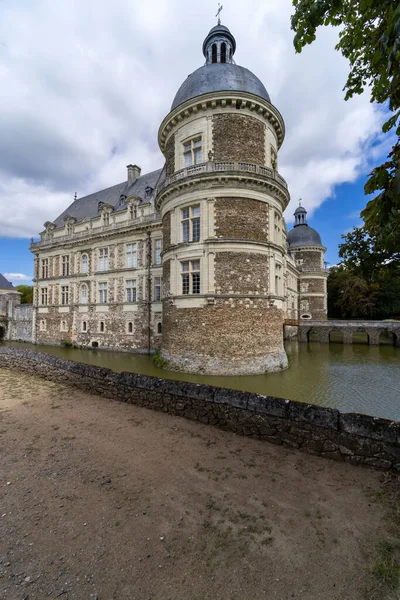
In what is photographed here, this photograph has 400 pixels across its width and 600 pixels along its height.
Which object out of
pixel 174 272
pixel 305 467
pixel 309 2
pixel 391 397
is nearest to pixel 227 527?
pixel 305 467

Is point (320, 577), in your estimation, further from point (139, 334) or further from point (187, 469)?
point (139, 334)

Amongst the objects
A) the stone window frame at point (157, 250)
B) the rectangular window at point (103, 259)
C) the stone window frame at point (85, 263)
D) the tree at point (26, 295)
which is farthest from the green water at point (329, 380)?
the tree at point (26, 295)

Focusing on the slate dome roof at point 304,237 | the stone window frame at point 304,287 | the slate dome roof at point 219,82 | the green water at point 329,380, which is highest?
the slate dome roof at point 219,82

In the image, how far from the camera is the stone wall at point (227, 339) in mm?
12980

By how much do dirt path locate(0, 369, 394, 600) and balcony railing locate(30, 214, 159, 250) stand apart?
1798 centimetres

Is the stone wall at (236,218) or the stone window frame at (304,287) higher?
the stone wall at (236,218)

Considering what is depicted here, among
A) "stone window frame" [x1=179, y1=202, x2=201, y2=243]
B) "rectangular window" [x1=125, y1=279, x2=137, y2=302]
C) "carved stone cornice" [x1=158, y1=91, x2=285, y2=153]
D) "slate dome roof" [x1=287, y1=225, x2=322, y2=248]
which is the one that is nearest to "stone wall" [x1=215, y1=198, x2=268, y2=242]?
"stone window frame" [x1=179, y1=202, x2=201, y2=243]

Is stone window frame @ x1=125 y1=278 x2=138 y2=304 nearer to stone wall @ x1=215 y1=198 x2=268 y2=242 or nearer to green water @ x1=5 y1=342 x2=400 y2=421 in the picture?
green water @ x1=5 y1=342 x2=400 y2=421

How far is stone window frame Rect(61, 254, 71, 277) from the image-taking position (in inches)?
1011

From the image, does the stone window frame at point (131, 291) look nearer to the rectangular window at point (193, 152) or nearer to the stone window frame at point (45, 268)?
the rectangular window at point (193, 152)

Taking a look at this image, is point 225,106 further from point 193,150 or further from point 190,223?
point 190,223

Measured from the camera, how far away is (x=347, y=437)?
4.15 metres

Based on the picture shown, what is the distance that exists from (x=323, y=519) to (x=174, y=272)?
1231cm

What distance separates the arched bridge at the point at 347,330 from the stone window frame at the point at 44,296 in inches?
992
